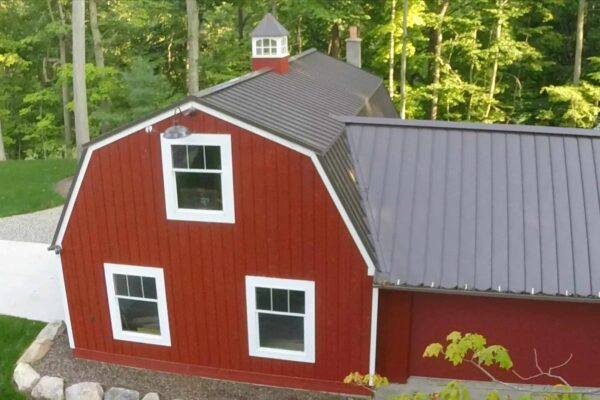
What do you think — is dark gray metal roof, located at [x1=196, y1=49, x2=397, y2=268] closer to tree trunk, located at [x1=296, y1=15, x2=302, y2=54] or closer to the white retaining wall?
the white retaining wall

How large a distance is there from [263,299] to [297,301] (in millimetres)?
549

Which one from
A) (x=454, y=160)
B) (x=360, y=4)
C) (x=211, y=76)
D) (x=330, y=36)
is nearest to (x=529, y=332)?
(x=454, y=160)

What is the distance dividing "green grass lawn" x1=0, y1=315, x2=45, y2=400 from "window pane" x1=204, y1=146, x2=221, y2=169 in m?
4.92

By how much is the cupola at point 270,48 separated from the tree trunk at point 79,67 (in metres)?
6.46

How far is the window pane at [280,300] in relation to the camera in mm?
8812

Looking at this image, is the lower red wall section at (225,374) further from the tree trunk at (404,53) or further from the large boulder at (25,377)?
the tree trunk at (404,53)

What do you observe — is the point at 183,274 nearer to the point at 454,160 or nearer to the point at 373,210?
the point at 373,210

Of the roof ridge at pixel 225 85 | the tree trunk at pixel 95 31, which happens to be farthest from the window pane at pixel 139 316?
the tree trunk at pixel 95 31

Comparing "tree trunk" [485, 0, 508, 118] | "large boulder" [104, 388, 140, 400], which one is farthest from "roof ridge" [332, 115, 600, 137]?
"tree trunk" [485, 0, 508, 118]

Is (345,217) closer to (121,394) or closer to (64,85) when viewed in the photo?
(121,394)

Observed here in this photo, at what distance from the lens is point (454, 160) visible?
30.0 ft

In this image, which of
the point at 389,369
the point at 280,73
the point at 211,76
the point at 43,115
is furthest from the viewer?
the point at 43,115

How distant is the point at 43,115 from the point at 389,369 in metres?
26.6

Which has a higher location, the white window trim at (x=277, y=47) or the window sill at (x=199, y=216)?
the white window trim at (x=277, y=47)
